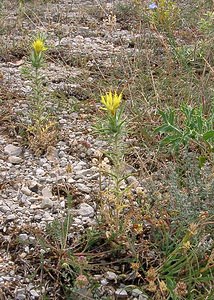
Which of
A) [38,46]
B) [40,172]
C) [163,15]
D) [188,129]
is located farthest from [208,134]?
[163,15]

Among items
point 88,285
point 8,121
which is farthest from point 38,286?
point 8,121

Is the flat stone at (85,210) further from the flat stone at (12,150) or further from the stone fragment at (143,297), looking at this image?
the flat stone at (12,150)

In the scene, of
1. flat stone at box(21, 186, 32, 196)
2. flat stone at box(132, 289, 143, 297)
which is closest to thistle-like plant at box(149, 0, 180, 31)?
flat stone at box(21, 186, 32, 196)

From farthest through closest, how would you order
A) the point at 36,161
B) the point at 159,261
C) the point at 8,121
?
the point at 8,121, the point at 36,161, the point at 159,261

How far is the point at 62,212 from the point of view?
7.32 feet

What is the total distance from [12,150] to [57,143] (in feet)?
0.79

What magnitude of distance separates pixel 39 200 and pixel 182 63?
1540 mm

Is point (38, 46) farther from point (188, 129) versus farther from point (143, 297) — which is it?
point (143, 297)

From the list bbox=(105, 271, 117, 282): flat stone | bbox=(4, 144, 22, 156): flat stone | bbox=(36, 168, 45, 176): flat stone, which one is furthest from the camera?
bbox=(4, 144, 22, 156): flat stone

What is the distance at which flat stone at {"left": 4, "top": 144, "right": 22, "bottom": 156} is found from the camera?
2665mm

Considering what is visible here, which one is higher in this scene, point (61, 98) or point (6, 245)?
point (61, 98)

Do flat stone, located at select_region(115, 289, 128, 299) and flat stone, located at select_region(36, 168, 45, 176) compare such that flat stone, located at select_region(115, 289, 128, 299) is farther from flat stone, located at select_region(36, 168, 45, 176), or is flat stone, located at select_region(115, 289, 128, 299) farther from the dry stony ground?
flat stone, located at select_region(36, 168, 45, 176)

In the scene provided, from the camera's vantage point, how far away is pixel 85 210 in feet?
7.38

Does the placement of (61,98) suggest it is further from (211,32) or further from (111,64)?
(211,32)
